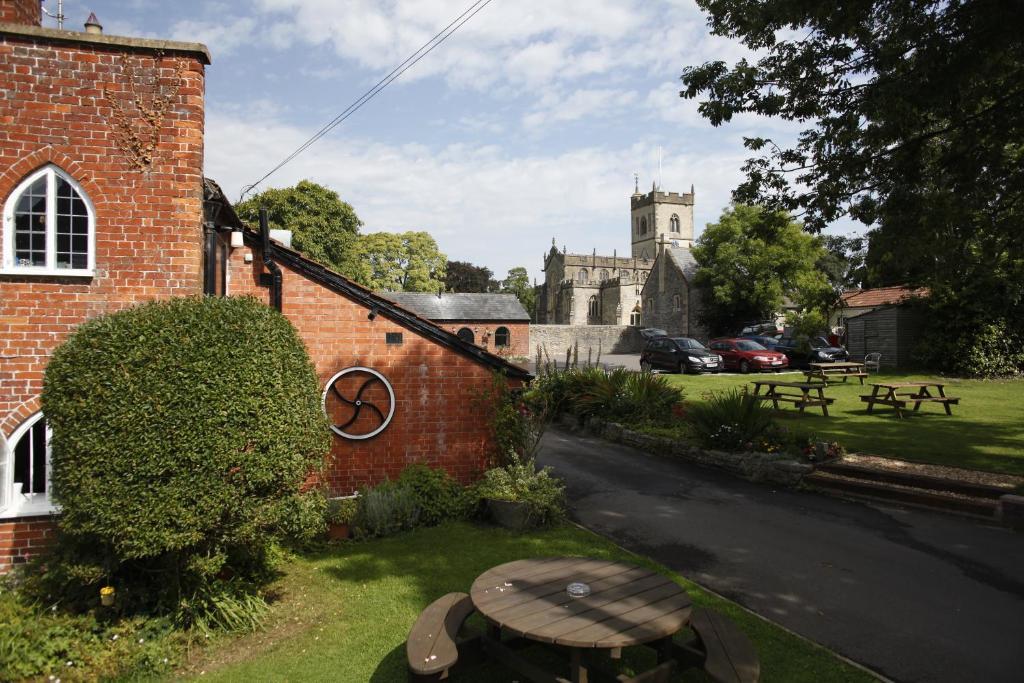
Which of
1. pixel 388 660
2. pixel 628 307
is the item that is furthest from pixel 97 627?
pixel 628 307

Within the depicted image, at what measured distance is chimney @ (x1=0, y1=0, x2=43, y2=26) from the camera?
6.81 metres

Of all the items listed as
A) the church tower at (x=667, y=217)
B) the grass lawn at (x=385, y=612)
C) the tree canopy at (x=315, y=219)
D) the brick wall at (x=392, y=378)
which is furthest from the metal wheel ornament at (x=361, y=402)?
the church tower at (x=667, y=217)

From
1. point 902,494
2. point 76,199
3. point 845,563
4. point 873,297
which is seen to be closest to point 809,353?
point 873,297

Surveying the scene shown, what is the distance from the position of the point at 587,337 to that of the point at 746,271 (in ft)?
49.2

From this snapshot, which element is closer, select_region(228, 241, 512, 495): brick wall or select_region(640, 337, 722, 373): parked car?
select_region(228, 241, 512, 495): brick wall

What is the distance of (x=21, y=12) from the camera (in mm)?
7090

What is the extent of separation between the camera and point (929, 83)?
27.8 feet

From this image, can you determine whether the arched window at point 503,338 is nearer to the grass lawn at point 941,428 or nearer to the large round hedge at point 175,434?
the grass lawn at point 941,428

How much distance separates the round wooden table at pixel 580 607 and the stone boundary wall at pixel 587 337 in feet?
153

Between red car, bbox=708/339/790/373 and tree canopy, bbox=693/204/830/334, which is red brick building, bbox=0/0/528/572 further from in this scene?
tree canopy, bbox=693/204/830/334

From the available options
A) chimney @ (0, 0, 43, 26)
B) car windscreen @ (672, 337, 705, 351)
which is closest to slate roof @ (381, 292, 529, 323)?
car windscreen @ (672, 337, 705, 351)

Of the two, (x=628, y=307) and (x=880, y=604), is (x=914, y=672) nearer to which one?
(x=880, y=604)

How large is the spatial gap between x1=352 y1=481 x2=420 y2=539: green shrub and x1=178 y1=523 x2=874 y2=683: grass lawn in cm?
19

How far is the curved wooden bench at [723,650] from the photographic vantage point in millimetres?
3879
